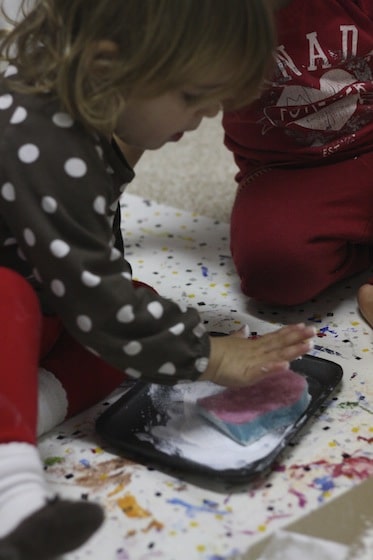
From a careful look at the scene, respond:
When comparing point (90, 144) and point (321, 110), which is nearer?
point (90, 144)

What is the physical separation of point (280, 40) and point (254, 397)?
17.7 inches

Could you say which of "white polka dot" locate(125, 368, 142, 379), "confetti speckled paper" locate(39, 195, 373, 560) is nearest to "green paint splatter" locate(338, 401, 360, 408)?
"confetti speckled paper" locate(39, 195, 373, 560)

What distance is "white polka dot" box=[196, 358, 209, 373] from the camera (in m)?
0.73

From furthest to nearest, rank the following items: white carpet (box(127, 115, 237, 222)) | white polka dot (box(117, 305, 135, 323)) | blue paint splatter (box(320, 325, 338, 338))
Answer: white carpet (box(127, 115, 237, 222)) < blue paint splatter (box(320, 325, 338, 338)) < white polka dot (box(117, 305, 135, 323))

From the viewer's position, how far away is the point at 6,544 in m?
0.59

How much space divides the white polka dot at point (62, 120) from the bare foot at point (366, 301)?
43 cm

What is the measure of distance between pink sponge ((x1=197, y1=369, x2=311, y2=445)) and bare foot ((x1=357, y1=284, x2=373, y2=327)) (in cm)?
19

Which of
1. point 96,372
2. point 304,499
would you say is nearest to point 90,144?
point 96,372

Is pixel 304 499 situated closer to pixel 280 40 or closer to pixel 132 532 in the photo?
pixel 132 532

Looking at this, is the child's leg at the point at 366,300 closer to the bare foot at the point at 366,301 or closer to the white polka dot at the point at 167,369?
the bare foot at the point at 366,301

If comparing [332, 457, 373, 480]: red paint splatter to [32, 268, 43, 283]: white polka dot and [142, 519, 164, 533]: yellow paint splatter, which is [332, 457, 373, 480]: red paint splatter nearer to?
[142, 519, 164, 533]: yellow paint splatter

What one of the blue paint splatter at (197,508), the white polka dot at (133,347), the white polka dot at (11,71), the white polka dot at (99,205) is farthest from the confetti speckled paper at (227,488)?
the white polka dot at (11,71)

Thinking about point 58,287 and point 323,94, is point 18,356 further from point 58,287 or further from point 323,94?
point 323,94

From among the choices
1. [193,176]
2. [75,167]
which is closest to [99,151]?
[75,167]
